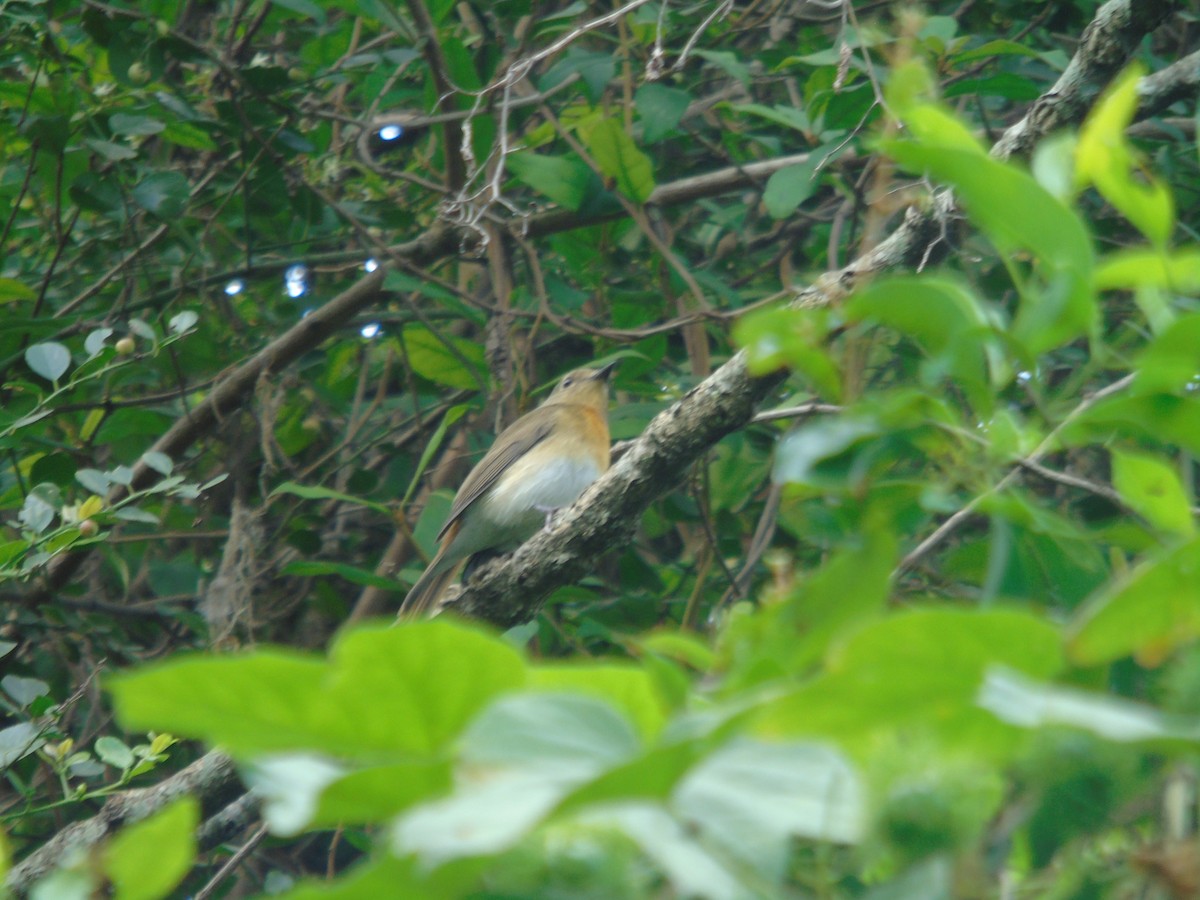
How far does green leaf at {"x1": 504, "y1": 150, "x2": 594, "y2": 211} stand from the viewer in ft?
15.1

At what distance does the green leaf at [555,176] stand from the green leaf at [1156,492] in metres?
3.72

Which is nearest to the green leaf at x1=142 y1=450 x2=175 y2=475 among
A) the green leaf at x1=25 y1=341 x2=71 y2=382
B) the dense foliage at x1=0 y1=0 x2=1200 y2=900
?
the dense foliage at x1=0 y1=0 x2=1200 y2=900

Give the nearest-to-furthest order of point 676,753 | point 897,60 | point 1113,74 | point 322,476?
point 676,753, point 897,60, point 1113,74, point 322,476

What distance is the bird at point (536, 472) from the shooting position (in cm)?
589

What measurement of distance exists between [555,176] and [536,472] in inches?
75.1

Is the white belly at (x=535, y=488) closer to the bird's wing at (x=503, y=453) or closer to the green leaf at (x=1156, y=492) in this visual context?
the bird's wing at (x=503, y=453)

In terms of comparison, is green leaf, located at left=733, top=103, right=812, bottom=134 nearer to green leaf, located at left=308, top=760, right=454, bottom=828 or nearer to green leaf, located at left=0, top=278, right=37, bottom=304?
green leaf, located at left=0, top=278, right=37, bottom=304

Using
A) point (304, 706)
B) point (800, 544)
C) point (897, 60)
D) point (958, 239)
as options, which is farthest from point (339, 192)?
point (304, 706)

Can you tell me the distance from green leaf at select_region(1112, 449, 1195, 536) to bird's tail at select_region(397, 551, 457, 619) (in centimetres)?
381

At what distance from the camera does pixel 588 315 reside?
581 centimetres

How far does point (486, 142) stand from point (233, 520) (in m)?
1.70

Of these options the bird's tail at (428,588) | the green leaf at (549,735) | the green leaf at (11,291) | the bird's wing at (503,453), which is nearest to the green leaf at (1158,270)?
the green leaf at (549,735)

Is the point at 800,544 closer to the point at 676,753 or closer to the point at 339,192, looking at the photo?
the point at 339,192

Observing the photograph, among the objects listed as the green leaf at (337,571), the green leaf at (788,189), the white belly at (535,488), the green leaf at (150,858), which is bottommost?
the white belly at (535,488)
